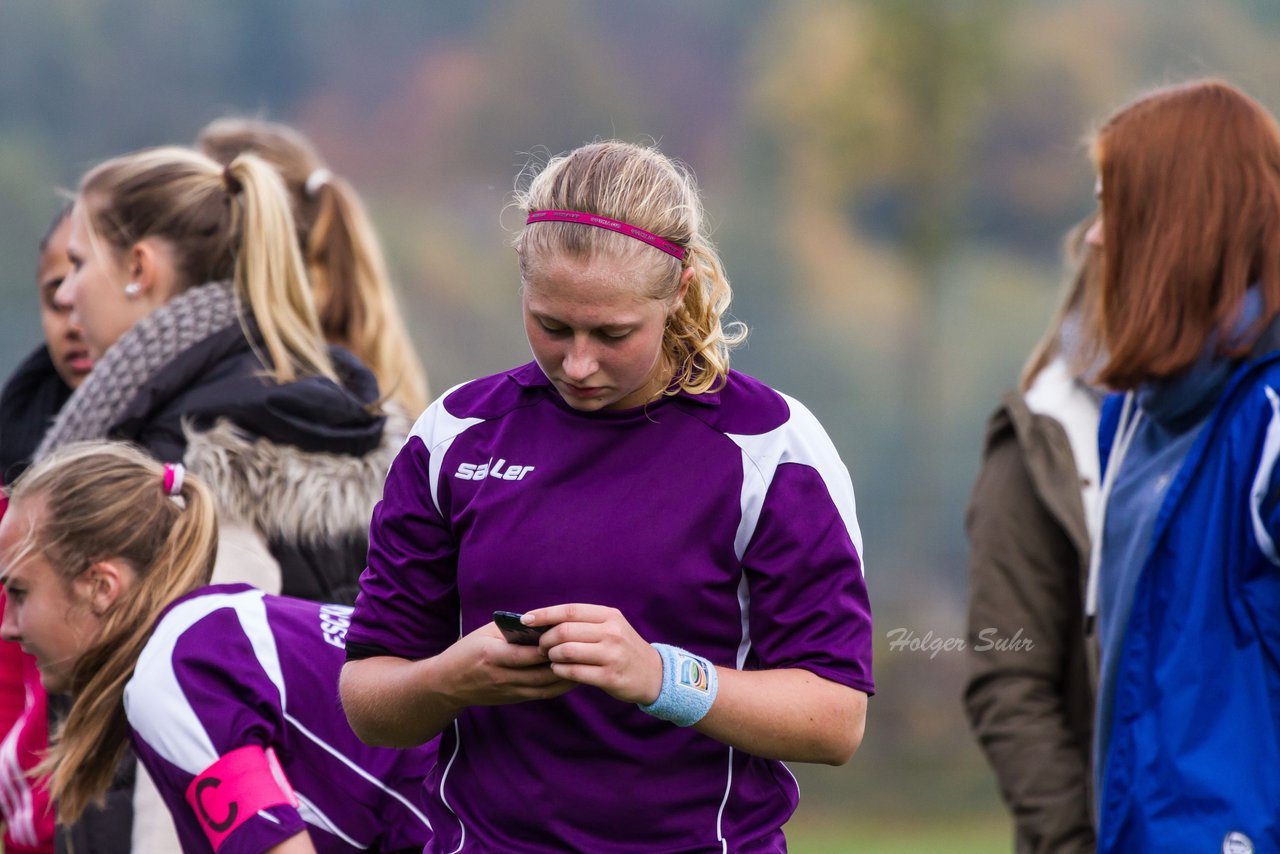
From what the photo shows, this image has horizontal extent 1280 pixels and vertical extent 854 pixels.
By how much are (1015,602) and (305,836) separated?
4.74ft

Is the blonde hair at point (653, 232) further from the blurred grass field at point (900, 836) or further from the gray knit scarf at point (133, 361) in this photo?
the blurred grass field at point (900, 836)

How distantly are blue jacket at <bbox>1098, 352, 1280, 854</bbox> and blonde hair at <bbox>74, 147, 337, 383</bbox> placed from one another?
166 centimetres

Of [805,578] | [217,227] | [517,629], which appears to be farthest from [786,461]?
[217,227]

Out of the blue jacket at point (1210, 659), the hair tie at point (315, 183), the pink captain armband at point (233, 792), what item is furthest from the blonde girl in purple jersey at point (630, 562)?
the hair tie at point (315, 183)

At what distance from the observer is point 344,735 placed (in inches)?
96.4

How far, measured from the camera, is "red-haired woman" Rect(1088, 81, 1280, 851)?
86.2 inches

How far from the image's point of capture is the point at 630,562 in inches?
73.8

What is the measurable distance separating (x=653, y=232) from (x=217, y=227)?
1549 mm

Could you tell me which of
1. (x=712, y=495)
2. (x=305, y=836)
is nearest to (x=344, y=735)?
(x=305, y=836)

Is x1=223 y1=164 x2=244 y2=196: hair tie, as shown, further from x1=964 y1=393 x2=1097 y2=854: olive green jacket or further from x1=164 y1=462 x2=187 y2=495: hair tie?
x1=964 y1=393 x2=1097 y2=854: olive green jacket

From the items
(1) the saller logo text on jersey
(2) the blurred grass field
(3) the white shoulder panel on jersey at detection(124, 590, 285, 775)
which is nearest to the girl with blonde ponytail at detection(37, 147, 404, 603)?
(3) the white shoulder panel on jersey at detection(124, 590, 285, 775)

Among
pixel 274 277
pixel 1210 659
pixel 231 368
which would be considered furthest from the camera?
pixel 274 277

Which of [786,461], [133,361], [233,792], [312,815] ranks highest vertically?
[786,461]

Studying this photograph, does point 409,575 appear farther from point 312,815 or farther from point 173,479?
point 173,479
